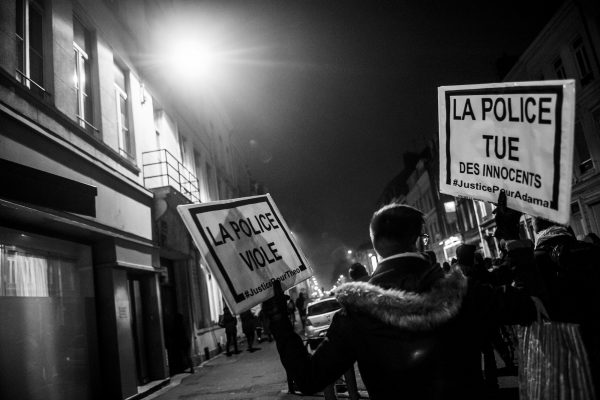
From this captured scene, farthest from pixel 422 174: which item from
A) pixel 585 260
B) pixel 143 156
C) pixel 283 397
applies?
pixel 585 260

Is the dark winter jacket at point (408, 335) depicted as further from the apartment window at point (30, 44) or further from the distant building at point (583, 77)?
the distant building at point (583, 77)

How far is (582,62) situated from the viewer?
20.9 meters

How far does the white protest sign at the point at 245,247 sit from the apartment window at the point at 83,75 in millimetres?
8060

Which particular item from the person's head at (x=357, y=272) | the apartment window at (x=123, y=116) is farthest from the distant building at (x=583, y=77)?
the apartment window at (x=123, y=116)

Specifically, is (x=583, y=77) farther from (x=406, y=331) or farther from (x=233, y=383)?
(x=406, y=331)

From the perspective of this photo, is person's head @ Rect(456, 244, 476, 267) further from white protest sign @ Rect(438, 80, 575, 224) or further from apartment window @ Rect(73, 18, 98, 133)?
apartment window @ Rect(73, 18, 98, 133)

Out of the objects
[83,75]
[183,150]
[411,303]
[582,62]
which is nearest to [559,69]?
[582,62]

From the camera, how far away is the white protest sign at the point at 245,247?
2781 millimetres

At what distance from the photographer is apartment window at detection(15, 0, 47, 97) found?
810 centimetres

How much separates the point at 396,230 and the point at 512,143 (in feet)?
3.94

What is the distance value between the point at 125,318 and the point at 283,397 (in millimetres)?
4249

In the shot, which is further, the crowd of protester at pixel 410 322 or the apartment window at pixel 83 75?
the apartment window at pixel 83 75

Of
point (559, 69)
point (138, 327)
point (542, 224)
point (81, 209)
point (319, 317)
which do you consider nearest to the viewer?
point (542, 224)

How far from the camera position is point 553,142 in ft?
8.66
